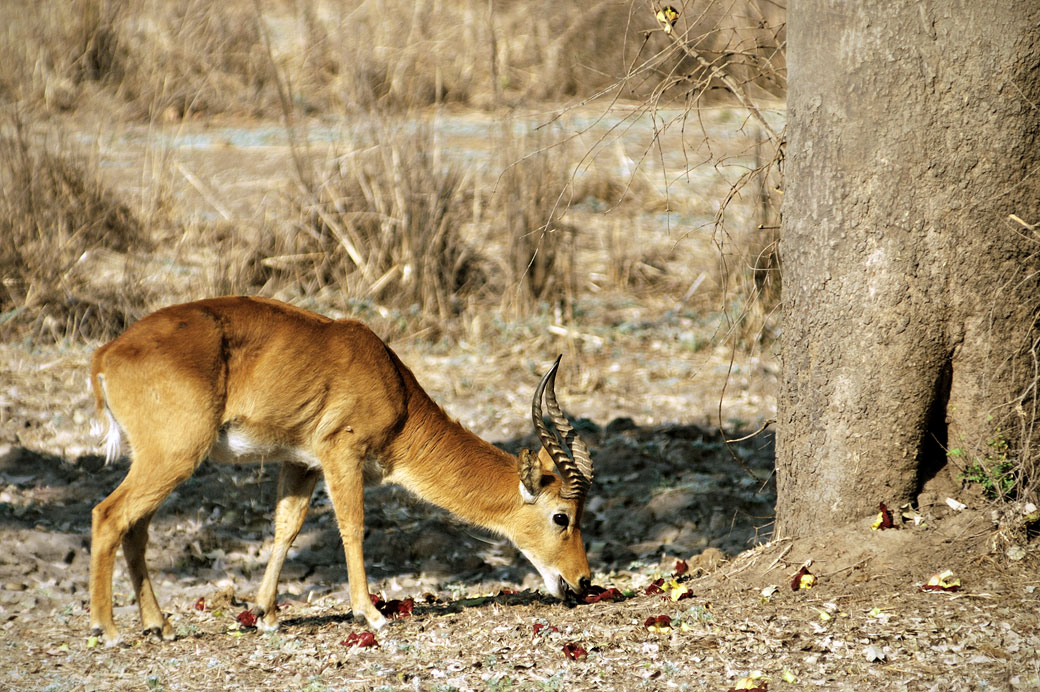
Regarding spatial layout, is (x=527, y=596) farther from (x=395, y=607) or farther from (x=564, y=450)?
(x=564, y=450)

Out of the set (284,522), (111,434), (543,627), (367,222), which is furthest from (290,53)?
(543,627)

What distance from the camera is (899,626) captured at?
4.70 m

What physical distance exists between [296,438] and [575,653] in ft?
6.24

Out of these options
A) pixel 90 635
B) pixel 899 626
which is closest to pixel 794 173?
pixel 899 626

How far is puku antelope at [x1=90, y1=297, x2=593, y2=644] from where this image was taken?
217 inches

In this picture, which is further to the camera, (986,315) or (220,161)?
(220,161)

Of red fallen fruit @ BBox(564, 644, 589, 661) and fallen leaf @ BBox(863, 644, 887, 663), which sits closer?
fallen leaf @ BBox(863, 644, 887, 663)

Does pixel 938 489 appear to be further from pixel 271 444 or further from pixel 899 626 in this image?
pixel 271 444

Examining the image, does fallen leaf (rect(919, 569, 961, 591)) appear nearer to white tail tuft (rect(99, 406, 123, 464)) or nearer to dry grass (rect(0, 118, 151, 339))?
white tail tuft (rect(99, 406, 123, 464))

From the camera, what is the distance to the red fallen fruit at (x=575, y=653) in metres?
4.94

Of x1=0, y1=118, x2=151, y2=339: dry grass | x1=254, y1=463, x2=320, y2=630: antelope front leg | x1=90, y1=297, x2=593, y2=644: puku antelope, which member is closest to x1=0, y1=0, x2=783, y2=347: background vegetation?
x1=0, y1=118, x2=151, y2=339: dry grass

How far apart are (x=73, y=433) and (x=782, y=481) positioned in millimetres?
5432

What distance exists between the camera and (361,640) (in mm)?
5457


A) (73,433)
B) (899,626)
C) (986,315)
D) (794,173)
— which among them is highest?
(794,173)
